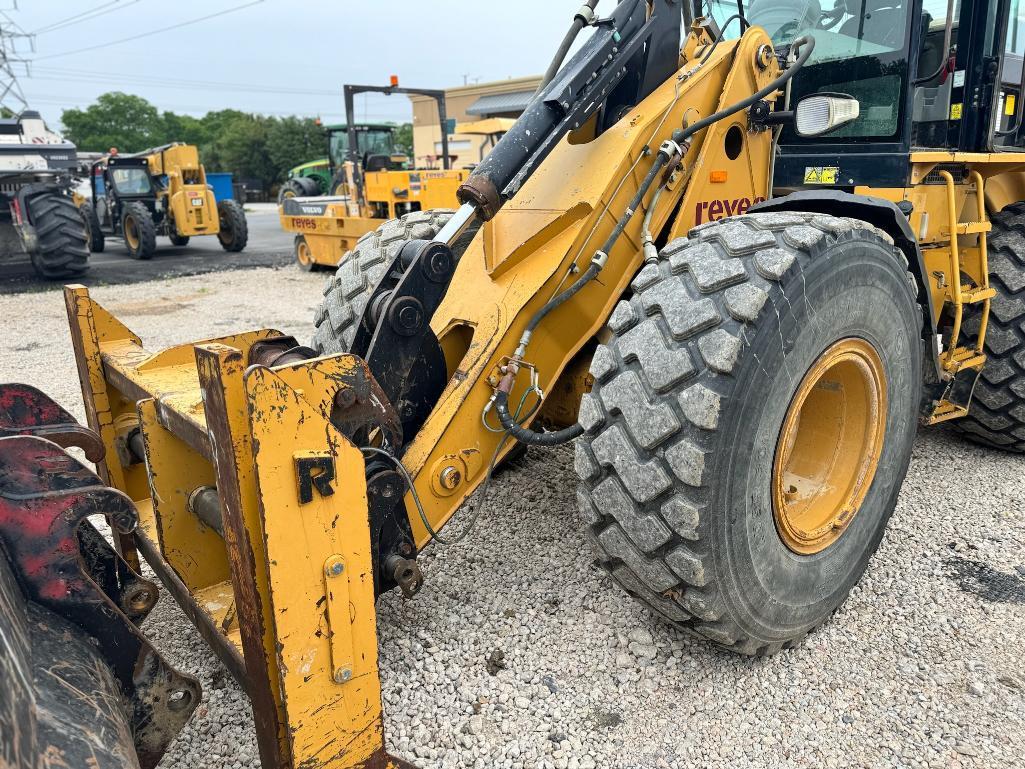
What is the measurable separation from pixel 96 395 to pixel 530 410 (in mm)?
1618

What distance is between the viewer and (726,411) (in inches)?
81.0

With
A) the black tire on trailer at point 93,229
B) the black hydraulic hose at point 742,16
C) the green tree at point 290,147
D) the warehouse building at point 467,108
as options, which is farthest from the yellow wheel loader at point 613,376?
the green tree at point 290,147

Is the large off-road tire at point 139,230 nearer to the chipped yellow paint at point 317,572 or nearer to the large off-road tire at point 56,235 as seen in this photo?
the large off-road tire at point 56,235

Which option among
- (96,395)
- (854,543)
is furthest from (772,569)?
(96,395)

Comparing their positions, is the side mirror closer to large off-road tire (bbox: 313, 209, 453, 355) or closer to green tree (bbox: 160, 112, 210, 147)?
large off-road tire (bbox: 313, 209, 453, 355)

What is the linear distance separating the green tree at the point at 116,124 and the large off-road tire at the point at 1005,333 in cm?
6689

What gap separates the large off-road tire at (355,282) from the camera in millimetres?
3416

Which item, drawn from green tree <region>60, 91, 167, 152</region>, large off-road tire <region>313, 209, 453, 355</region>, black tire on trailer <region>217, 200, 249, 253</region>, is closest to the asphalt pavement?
black tire on trailer <region>217, 200, 249, 253</region>

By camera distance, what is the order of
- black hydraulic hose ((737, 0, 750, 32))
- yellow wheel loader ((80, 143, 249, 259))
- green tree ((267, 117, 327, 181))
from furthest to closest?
green tree ((267, 117, 327, 181)), yellow wheel loader ((80, 143, 249, 259)), black hydraulic hose ((737, 0, 750, 32))

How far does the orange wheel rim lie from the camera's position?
255cm

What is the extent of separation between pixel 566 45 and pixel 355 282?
1377mm

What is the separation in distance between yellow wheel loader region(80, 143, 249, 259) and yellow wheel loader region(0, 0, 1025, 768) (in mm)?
14439

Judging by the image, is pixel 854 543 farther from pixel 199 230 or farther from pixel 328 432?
pixel 199 230

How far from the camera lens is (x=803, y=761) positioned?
2.18m
